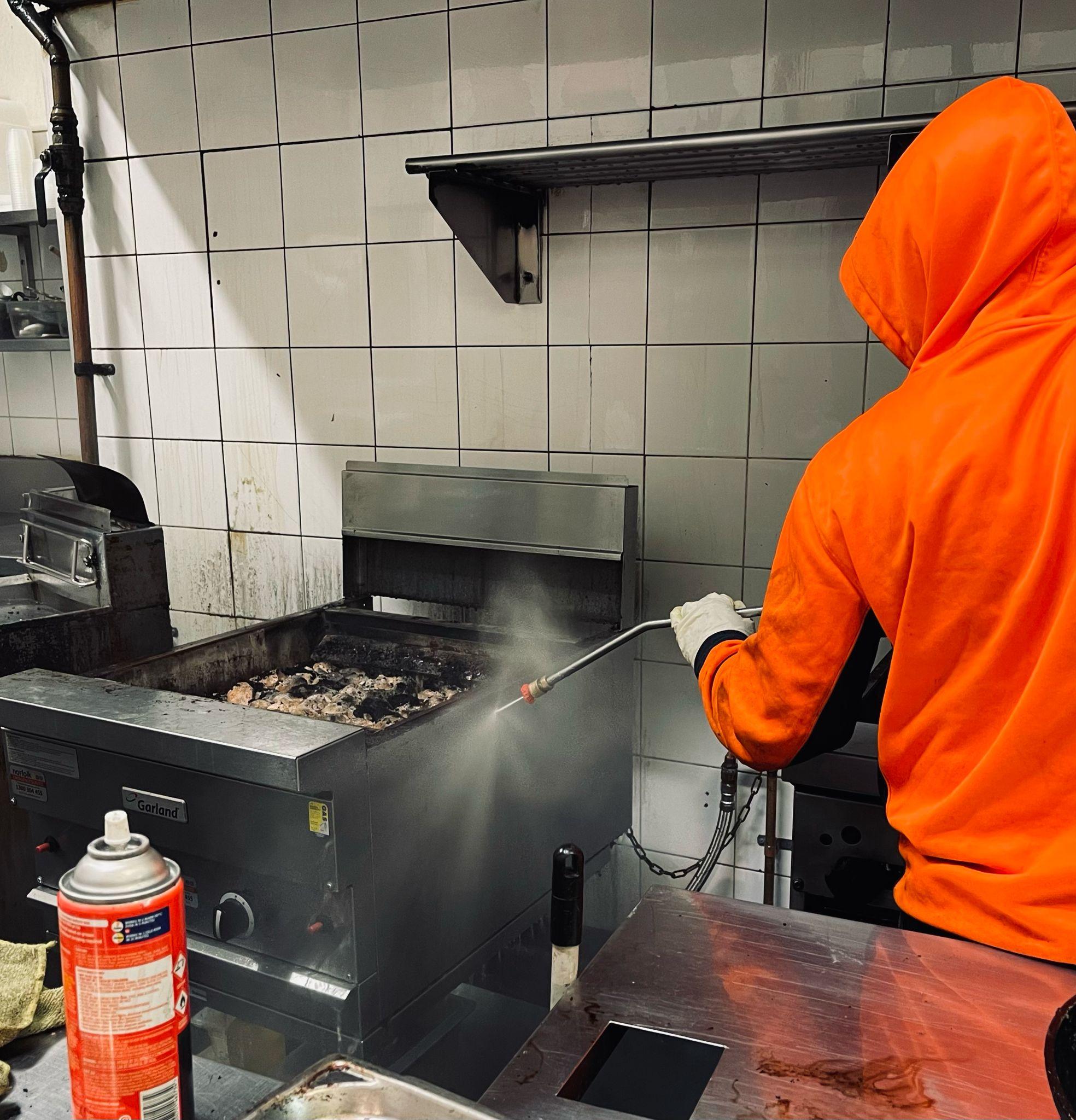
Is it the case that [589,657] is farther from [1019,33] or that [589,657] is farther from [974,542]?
[1019,33]

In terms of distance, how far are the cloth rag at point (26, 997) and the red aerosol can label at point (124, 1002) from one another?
473 mm

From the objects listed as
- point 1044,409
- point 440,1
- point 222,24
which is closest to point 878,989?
point 1044,409

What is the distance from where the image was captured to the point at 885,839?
1.58 metres

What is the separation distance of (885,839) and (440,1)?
1.89m

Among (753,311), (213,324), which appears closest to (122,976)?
(753,311)

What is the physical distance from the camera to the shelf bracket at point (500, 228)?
6.37 feet

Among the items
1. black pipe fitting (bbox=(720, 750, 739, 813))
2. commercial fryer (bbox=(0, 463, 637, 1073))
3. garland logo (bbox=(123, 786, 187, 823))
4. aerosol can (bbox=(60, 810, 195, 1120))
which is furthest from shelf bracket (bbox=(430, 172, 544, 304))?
aerosol can (bbox=(60, 810, 195, 1120))

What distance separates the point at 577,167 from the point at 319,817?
125 cm

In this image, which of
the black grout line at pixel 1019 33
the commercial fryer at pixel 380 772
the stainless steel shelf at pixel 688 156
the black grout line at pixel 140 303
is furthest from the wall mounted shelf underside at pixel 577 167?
the black grout line at pixel 140 303

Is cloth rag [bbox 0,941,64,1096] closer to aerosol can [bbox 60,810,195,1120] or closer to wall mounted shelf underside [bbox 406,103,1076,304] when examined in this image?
aerosol can [bbox 60,810,195,1120]

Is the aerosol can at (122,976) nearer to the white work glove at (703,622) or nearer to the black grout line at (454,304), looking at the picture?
the white work glove at (703,622)

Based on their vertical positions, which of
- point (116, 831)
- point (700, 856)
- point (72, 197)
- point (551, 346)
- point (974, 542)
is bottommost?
point (700, 856)

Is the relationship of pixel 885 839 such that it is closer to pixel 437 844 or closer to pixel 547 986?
pixel 437 844

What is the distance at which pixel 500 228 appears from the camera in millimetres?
2078
